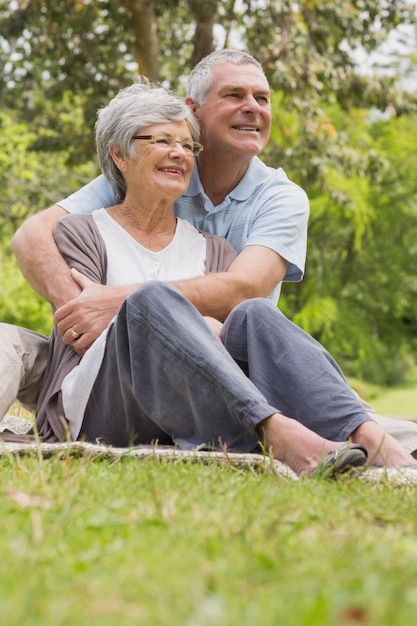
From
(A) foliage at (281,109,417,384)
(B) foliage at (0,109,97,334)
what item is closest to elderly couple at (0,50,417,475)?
(B) foliage at (0,109,97,334)

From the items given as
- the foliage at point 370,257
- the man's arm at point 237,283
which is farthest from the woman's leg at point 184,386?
the foliage at point 370,257

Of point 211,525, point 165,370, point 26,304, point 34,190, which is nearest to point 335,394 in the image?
point 165,370

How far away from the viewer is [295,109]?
12945 mm

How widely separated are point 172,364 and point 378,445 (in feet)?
2.44

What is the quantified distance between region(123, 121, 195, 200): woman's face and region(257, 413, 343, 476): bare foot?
1.39m

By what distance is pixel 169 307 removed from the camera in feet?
10.2

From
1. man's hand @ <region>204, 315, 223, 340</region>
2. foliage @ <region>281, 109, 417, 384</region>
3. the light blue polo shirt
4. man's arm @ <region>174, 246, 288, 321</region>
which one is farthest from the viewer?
foliage @ <region>281, 109, 417, 384</region>

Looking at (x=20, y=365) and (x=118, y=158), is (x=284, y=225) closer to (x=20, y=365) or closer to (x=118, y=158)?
(x=118, y=158)

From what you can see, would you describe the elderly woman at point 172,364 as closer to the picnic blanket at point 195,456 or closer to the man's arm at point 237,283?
the picnic blanket at point 195,456

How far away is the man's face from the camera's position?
14.6 ft

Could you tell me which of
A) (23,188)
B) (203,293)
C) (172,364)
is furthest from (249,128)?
(23,188)

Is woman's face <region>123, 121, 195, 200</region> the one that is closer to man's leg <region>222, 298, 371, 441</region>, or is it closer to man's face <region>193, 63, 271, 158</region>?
man's face <region>193, 63, 271, 158</region>

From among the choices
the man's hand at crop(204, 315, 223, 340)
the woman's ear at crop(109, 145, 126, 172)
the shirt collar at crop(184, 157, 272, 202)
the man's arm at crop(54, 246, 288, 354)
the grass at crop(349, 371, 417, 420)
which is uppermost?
the woman's ear at crop(109, 145, 126, 172)

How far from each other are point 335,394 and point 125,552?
160 cm
